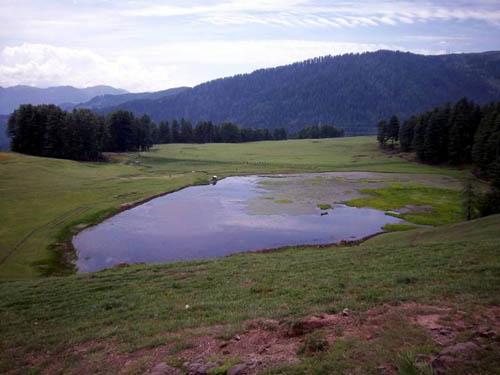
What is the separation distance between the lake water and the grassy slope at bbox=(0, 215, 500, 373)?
12093mm

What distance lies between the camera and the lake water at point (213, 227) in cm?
4009

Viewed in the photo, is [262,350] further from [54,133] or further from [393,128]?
[393,128]

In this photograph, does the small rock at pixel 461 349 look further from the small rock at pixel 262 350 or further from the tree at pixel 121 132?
the tree at pixel 121 132

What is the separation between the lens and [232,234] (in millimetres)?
46250

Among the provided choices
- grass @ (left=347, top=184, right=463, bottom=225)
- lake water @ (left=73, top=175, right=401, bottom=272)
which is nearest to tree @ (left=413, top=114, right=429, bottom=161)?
grass @ (left=347, top=184, right=463, bottom=225)

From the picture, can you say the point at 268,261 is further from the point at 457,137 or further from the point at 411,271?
the point at 457,137

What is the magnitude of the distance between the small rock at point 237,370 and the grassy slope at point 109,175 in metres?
27.9

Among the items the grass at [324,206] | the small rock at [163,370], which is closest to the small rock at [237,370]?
the small rock at [163,370]

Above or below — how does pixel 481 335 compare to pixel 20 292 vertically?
→ above

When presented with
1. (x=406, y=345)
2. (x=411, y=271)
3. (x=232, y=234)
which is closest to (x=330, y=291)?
(x=411, y=271)

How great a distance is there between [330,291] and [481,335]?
25.1 ft

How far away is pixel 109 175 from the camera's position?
82875mm

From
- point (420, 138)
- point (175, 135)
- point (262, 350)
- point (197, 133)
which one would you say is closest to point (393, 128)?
point (420, 138)

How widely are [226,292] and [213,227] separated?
29.0m
